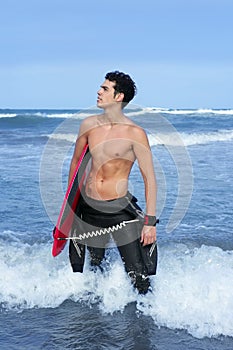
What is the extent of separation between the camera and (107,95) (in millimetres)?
4066

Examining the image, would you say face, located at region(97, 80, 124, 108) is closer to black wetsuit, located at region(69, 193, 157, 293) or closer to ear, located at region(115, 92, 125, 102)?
ear, located at region(115, 92, 125, 102)

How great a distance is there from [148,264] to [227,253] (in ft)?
6.32

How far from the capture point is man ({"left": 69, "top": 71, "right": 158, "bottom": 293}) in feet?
13.4

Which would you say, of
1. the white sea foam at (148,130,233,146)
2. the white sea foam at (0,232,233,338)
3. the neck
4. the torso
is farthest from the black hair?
the white sea foam at (148,130,233,146)

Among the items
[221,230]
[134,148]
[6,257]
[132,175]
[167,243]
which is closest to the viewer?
[134,148]

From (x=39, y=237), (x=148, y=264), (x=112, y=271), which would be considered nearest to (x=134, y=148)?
(x=148, y=264)

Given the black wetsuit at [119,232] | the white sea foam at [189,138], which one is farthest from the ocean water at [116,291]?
the white sea foam at [189,138]

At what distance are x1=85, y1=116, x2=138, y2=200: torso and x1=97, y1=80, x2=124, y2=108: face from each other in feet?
0.66

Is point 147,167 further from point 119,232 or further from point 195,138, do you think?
point 195,138

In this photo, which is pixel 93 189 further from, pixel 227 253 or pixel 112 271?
pixel 227 253

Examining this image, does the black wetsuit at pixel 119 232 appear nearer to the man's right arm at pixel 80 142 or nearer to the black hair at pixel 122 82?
the man's right arm at pixel 80 142

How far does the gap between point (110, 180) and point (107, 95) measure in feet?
2.31

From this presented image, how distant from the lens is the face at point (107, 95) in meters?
4.06

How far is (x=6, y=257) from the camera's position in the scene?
5.84m
